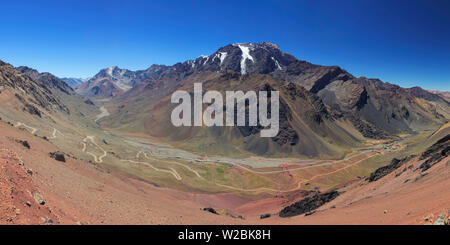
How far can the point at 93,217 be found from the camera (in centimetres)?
1777

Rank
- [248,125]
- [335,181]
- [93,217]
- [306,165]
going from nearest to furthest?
[93,217]
[335,181]
[306,165]
[248,125]

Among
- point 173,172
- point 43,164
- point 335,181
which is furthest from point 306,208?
point 335,181

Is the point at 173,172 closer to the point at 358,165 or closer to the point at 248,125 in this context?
the point at 248,125

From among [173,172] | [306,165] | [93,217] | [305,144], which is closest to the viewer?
[93,217]

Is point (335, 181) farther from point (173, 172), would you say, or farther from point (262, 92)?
point (262, 92)

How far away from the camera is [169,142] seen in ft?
455

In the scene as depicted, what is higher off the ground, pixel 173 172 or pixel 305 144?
pixel 305 144

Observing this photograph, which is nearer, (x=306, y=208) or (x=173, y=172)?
(x=306, y=208)
